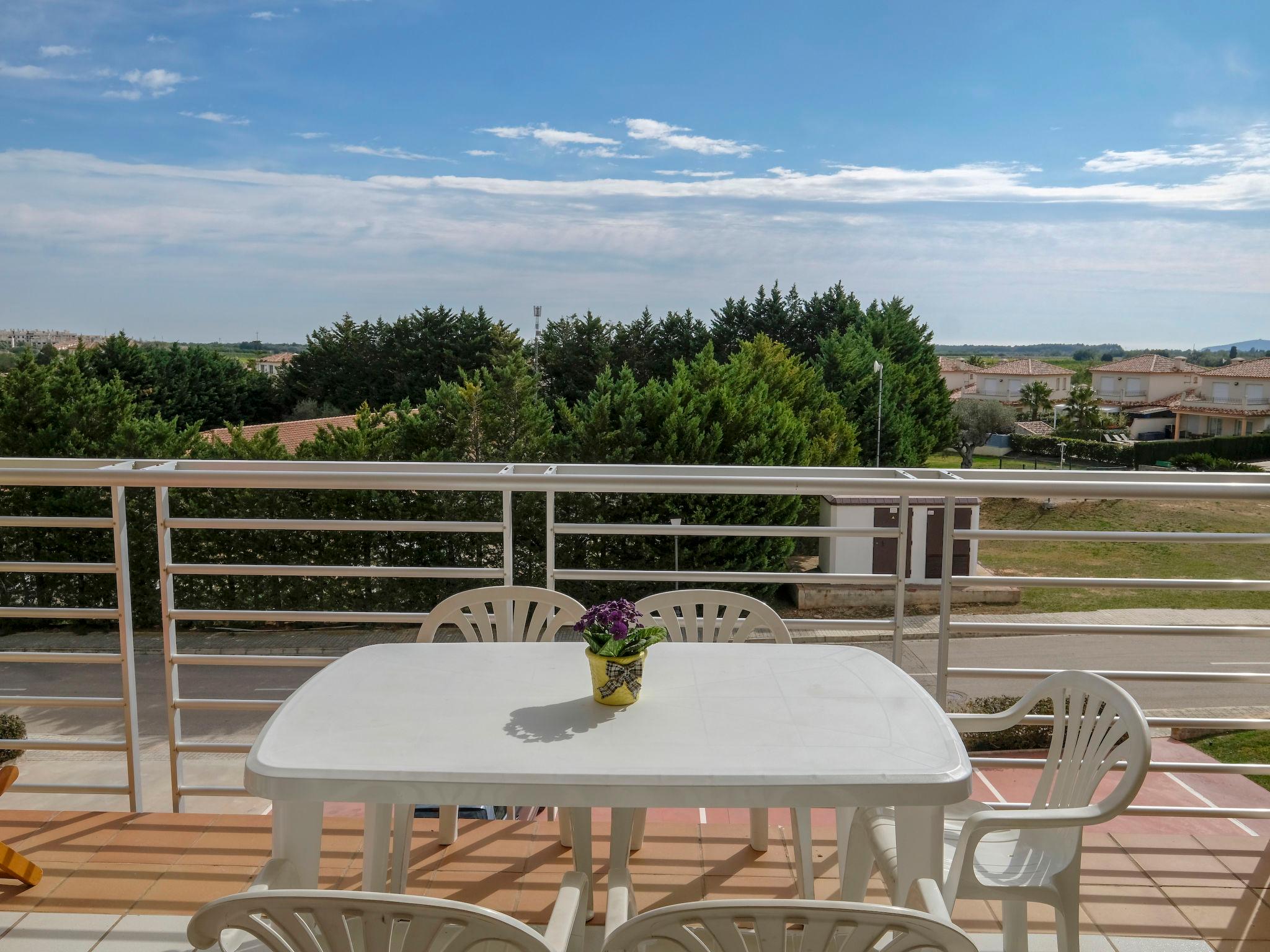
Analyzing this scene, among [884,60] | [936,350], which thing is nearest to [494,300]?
[936,350]

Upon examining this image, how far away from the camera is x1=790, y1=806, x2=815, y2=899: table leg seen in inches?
83.5

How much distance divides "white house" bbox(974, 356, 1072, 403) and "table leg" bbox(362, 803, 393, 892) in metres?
65.8

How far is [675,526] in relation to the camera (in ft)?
8.22

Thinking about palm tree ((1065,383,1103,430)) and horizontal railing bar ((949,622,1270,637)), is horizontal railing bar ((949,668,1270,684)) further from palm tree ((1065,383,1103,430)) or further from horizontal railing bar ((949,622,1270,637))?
palm tree ((1065,383,1103,430))

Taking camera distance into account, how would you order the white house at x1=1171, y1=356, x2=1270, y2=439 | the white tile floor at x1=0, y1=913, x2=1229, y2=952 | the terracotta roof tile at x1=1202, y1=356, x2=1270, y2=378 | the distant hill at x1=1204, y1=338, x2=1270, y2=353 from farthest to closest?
the terracotta roof tile at x1=1202, y1=356, x2=1270, y2=378 < the white house at x1=1171, y1=356, x2=1270, y2=439 < the distant hill at x1=1204, y1=338, x2=1270, y2=353 < the white tile floor at x1=0, y1=913, x2=1229, y2=952

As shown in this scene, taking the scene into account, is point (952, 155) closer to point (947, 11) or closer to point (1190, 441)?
point (947, 11)

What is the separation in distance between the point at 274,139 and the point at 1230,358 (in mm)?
65259

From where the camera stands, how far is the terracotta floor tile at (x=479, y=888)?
228 cm

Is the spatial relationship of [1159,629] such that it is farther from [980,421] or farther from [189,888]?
[980,421]

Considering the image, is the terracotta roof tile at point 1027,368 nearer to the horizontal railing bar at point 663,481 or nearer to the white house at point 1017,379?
the white house at point 1017,379

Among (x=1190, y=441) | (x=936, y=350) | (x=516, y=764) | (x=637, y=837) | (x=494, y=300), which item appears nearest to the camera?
(x=516, y=764)

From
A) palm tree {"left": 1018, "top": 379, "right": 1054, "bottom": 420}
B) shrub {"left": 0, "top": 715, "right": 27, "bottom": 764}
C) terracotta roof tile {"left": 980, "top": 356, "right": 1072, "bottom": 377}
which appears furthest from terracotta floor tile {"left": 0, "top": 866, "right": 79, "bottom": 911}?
terracotta roof tile {"left": 980, "top": 356, "right": 1072, "bottom": 377}

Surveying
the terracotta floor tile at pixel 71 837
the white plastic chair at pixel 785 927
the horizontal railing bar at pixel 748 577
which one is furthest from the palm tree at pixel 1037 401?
the white plastic chair at pixel 785 927

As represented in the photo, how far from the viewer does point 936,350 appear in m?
50.3
